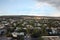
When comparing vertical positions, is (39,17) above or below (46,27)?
above

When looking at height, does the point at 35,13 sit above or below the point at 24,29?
above

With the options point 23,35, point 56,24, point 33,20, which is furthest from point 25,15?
point 56,24

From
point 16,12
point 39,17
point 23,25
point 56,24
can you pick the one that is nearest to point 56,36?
point 56,24

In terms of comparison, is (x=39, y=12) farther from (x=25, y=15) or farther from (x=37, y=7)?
(x=25, y=15)

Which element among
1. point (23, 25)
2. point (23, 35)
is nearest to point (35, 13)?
point (23, 25)

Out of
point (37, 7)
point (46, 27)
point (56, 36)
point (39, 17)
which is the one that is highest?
point (37, 7)

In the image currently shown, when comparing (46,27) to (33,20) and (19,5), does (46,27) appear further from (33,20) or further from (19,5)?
(19,5)
